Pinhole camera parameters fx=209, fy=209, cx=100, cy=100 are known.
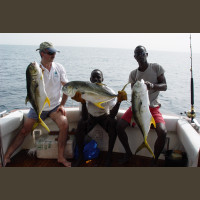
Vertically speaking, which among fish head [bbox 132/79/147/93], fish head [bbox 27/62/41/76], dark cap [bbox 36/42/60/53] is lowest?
fish head [bbox 132/79/147/93]

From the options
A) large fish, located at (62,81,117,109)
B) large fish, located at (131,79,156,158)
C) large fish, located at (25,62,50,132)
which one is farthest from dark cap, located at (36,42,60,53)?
large fish, located at (131,79,156,158)

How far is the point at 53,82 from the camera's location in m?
3.49

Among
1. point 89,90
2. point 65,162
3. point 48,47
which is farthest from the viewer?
point 65,162

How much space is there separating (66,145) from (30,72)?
1711 mm

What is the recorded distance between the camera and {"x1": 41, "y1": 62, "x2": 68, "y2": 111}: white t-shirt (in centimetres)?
344

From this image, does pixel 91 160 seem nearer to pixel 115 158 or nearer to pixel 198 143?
pixel 115 158

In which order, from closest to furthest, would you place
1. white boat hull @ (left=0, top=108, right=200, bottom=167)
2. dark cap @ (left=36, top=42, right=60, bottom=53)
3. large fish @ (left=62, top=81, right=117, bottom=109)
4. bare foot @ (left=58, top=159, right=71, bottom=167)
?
large fish @ (left=62, top=81, right=117, bottom=109) < white boat hull @ (left=0, top=108, right=200, bottom=167) < dark cap @ (left=36, top=42, right=60, bottom=53) < bare foot @ (left=58, top=159, right=71, bottom=167)

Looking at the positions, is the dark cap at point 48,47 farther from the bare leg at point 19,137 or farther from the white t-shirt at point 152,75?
the white t-shirt at point 152,75

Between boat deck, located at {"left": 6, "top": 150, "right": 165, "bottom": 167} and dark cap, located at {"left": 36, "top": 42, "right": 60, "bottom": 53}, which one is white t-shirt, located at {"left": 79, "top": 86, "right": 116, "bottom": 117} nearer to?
boat deck, located at {"left": 6, "top": 150, "right": 165, "bottom": 167}

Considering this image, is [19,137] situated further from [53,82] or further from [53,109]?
[53,82]

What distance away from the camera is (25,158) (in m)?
3.78

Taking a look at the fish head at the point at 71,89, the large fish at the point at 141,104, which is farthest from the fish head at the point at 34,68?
the large fish at the point at 141,104

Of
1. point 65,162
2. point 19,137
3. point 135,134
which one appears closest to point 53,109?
point 19,137

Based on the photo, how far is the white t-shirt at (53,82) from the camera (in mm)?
3441
